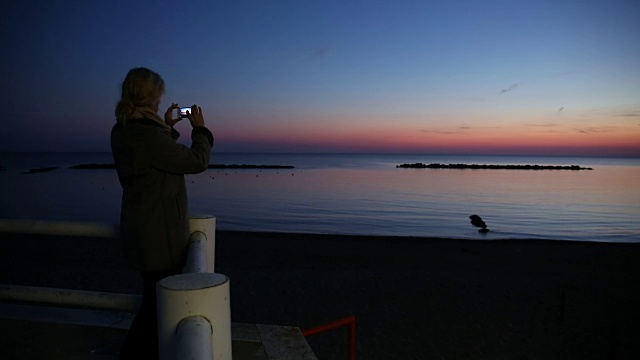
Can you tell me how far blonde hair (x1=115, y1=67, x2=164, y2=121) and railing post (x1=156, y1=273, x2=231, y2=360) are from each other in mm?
1100

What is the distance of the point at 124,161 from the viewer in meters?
1.89

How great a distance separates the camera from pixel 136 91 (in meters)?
1.99

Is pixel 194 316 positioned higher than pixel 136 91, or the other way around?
pixel 136 91

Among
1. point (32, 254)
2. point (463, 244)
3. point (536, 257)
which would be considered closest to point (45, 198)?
point (32, 254)

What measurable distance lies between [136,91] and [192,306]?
127cm

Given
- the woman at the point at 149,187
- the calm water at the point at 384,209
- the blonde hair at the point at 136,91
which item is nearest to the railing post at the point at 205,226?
the woman at the point at 149,187

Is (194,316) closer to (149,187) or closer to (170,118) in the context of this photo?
(149,187)

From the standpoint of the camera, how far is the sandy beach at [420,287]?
28.8 ft

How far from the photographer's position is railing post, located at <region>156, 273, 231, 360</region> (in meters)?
1.08

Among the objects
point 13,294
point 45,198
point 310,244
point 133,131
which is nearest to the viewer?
point 133,131

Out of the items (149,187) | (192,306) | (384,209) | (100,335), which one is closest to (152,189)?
(149,187)

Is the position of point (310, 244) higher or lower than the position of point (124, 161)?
lower

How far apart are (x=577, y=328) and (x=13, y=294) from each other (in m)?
10.7

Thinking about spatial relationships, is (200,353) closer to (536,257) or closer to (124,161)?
(124,161)
